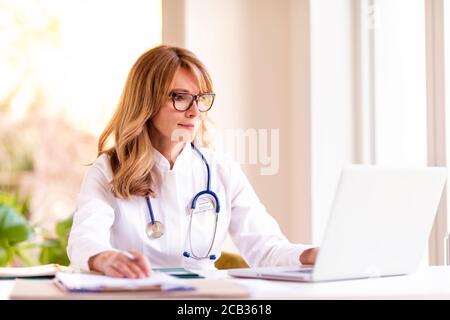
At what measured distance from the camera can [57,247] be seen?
327 cm

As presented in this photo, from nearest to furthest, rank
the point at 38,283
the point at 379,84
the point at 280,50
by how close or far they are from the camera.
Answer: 1. the point at 38,283
2. the point at 379,84
3. the point at 280,50

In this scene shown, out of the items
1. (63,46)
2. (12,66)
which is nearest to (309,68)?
(63,46)

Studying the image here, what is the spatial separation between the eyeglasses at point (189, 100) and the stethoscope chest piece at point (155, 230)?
10.5 inches

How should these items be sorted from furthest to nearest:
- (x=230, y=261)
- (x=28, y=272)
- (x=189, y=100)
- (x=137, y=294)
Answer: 1. (x=230, y=261)
2. (x=189, y=100)
3. (x=28, y=272)
4. (x=137, y=294)

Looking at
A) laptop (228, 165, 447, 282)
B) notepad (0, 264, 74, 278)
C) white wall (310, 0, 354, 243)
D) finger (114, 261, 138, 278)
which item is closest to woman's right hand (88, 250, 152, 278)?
finger (114, 261, 138, 278)

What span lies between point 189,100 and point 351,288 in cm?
71

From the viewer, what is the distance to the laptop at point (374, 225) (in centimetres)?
117

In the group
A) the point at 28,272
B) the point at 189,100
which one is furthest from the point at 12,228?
the point at 28,272

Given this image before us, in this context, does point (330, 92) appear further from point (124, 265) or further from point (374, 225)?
point (124, 265)

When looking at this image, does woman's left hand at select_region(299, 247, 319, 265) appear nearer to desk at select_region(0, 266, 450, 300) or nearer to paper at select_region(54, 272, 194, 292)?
desk at select_region(0, 266, 450, 300)

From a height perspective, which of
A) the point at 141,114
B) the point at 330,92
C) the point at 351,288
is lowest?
the point at 351,288

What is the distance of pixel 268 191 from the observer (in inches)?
125
